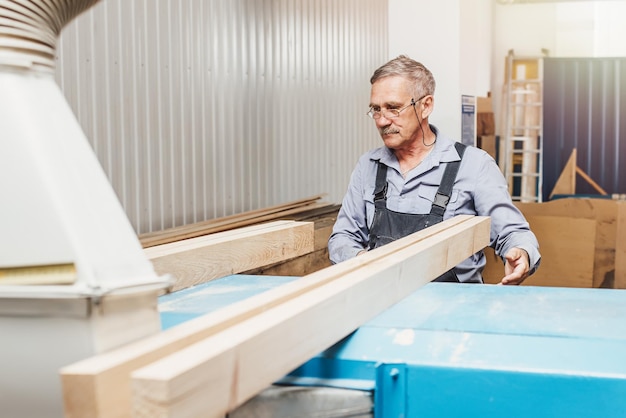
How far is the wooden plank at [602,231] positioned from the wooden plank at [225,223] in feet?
6.60

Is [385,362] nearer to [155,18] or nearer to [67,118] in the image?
[67,118]

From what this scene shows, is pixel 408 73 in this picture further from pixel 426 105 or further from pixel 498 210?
pixel 498 210

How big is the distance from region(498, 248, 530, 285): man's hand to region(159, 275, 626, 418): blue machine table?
1076 millimetres

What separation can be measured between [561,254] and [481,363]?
15.0ft

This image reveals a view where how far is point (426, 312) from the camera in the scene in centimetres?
168

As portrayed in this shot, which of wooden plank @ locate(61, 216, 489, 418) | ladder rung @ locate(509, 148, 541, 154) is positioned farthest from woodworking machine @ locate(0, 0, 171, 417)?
ladder rung @ locate(509, 148, 541, 154)

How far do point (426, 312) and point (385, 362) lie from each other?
376mm

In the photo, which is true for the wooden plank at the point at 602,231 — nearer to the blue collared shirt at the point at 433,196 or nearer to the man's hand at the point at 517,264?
the blue collared shirt at the point at 433,196

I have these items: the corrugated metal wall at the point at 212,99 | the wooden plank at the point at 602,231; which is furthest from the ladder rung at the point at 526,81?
the wooden plank at the point at 602,231

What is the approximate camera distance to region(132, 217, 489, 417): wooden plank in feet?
2.92

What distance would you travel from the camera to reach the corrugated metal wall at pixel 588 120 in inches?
453

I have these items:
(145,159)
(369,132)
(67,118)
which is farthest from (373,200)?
(369,132)

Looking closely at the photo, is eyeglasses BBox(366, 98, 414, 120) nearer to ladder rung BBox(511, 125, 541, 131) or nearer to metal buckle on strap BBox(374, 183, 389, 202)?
metal buckle on strap BBox(374, 183, 389, 202)

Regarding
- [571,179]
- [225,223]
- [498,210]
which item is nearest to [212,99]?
[225,223]
